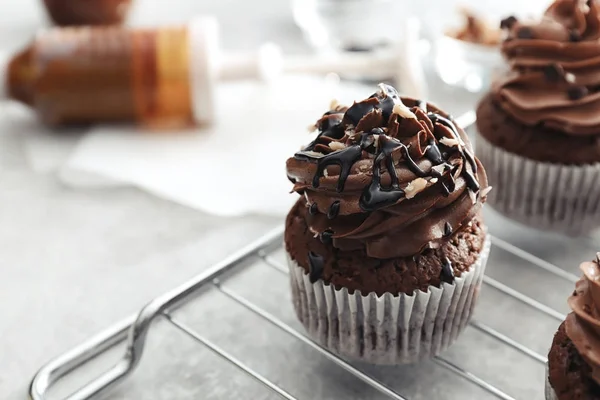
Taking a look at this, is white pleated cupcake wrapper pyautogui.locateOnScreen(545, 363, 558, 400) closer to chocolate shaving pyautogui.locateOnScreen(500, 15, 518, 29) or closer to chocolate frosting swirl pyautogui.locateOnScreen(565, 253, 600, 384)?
chocolate frosting swirl pyautogui.locateOnScreen(565, 253, 600, 384)

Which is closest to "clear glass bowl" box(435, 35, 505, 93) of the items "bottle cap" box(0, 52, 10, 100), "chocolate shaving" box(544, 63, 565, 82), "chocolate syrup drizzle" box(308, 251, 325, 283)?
"chocolate shaving" box(544, 63, 565, 82)

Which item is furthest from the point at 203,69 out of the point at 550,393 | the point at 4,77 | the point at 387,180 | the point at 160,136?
the point at 550,393

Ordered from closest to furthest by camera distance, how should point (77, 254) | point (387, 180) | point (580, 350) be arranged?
point (580, 350)
point (387, 180)
point (77, 254)

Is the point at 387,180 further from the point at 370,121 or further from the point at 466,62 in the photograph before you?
the point at 466,62

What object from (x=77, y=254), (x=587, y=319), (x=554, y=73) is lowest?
(x=77, y=254)

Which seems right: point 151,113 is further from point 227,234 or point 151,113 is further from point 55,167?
point 227,234

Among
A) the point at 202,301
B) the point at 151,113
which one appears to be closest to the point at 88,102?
the point at 151,113

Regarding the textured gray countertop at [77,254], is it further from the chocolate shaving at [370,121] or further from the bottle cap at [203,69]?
the chocolate shaving at [370,121]

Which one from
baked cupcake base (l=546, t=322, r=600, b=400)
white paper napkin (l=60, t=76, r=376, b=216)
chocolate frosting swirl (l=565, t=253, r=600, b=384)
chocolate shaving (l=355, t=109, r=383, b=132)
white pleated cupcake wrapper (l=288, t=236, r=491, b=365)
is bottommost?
white paper napkin (l=60, t=76, r=376, b=216)
